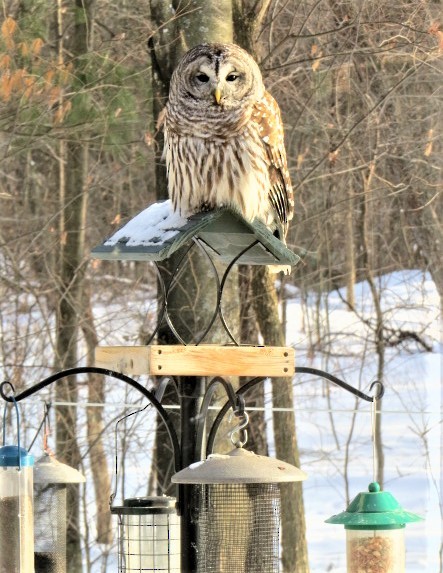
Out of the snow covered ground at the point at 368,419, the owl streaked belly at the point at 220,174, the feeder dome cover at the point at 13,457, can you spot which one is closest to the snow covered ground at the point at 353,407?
the snow covered ground at the point at 368,419

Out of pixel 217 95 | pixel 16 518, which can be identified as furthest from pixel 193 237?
pixel 16 518

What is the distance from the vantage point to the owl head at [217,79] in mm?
4812

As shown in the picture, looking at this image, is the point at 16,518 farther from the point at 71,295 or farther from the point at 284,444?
the point at 71,295

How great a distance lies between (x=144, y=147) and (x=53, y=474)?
5638mm

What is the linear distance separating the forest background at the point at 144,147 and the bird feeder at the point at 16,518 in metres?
3.03

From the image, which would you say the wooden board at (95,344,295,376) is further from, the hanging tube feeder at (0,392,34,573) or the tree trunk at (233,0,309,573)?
the tree trunk at (233,0,309,573)

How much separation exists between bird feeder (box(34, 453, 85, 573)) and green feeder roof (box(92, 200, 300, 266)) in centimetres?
84

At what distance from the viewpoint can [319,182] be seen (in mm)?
10891

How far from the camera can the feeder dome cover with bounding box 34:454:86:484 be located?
4.27m

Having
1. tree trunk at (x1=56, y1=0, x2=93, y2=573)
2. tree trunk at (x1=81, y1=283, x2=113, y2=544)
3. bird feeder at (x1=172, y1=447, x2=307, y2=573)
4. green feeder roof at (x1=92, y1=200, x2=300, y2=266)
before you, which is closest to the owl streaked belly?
green feeder roof at (x1=92, y1=200, x2=300, y2=266)

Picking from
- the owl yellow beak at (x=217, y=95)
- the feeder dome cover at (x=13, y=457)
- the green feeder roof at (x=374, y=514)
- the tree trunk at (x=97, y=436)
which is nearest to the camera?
the green feeder roof at (x=374, y=514)

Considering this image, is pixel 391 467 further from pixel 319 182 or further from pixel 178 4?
pixel 178 4

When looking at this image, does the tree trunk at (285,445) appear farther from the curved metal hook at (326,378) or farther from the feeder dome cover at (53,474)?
the curved metal hook at (326,378)

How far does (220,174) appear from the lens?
4.86m
